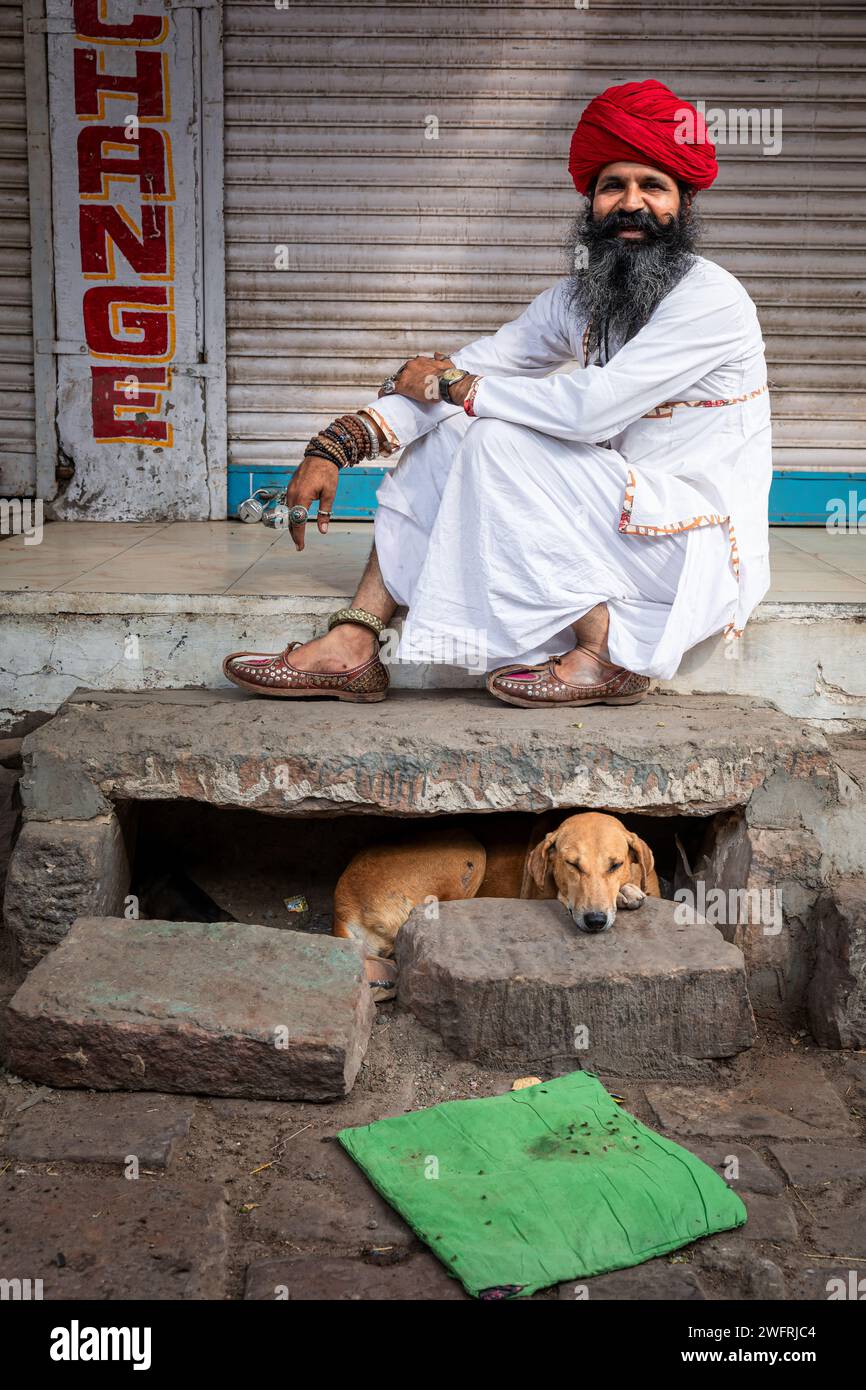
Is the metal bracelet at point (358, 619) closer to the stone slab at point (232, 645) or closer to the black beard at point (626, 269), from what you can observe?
the stone slab at point (232, 645)

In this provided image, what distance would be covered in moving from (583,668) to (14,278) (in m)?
3.82

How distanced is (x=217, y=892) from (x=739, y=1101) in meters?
2.07

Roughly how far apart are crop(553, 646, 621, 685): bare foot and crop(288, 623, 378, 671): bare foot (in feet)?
2.05

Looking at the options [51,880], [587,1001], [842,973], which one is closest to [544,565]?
[587,1001]

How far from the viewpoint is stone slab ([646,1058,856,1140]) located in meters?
3.15

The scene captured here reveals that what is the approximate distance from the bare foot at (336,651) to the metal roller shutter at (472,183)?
242 cm

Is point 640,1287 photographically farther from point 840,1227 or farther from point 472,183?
point 472,183

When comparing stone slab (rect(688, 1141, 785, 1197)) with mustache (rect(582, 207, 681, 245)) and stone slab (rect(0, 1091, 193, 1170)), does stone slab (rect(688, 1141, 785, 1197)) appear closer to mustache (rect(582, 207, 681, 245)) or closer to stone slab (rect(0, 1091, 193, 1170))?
stone slab (rect(0, 1091, 193, 1170))

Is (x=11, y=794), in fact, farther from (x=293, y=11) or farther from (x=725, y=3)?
(x=725, y=3)

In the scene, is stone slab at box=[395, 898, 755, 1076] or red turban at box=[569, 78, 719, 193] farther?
red turban at box=[569, 78, 719, 193]

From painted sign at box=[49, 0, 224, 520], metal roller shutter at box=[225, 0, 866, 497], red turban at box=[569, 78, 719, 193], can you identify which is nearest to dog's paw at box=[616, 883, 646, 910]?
red turban at box=[569, 78, 719, 193]

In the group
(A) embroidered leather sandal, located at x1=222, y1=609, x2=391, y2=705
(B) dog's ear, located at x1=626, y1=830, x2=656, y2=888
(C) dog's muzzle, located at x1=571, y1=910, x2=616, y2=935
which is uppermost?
(A) embroidered leather sandal, located at x1=222, y1=609, x2=391, y2=705

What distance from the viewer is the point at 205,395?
614 cm
